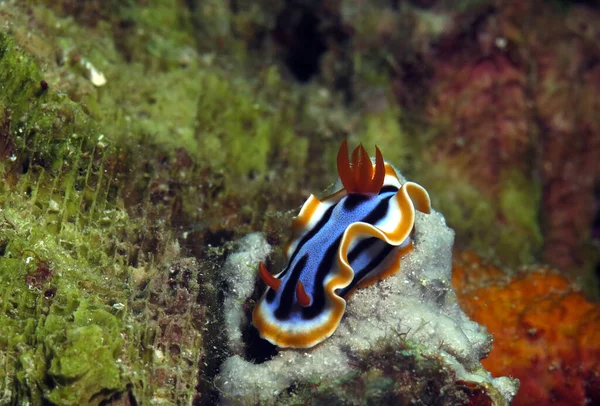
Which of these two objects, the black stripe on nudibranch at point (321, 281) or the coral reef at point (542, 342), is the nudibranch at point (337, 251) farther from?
the coral reef at point (542, 342)

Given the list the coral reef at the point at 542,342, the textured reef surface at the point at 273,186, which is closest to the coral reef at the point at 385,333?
the textured reef surface at the point at 273,186

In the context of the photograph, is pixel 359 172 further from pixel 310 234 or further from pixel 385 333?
pixel 385 333

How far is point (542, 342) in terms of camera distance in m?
4.19

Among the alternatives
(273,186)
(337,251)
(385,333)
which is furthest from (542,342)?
(273,186)

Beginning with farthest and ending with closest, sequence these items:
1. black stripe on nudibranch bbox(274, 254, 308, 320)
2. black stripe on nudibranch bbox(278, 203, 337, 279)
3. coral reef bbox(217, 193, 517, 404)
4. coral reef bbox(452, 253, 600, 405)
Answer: coral reef bbox(452, 253, 600, 405), black stripe on nudibranch bbox(278, 203, 337, 279), black stripe on nudibranch bbox(274, 254, 308, 320), coral reef bbox(217, 193, 517, 404)

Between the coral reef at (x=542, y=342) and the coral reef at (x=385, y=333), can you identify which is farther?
the coral reef at (x=542, y=342)

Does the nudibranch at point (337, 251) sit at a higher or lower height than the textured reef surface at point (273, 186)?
higher

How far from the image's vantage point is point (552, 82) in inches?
265

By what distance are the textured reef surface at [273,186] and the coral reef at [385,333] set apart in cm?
1

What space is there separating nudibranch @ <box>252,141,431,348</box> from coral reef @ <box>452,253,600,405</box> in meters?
1.70

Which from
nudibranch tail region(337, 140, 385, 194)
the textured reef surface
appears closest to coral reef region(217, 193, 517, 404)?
the textured reef surface

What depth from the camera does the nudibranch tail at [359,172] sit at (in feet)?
9.42

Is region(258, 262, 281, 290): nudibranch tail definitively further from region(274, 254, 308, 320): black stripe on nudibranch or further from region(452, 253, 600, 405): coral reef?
region(452, 253, 600, 405): coral reef

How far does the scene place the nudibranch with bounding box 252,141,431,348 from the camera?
8.93 ft
